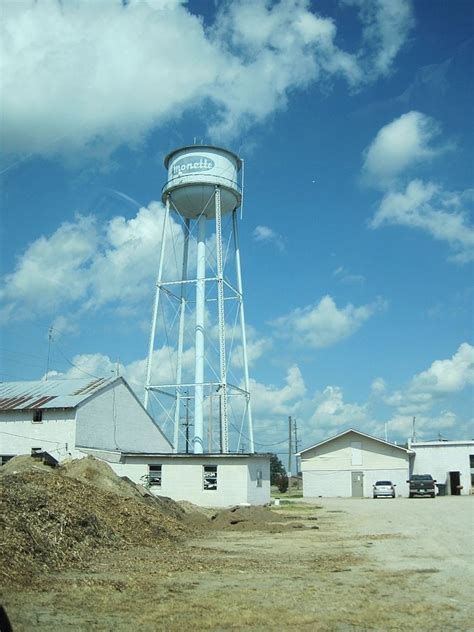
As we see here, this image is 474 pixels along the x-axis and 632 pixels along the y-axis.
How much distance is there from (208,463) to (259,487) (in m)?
3.24

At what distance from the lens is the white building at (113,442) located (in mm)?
35281

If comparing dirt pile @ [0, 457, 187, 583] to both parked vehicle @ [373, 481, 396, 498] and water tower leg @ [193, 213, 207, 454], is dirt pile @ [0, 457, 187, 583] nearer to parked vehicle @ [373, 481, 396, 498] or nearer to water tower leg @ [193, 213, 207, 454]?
water tower leg @ [193, 213, 207, 454]

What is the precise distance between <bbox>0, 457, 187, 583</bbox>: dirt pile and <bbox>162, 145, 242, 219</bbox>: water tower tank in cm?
1969

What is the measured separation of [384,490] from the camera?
49625 millimetres

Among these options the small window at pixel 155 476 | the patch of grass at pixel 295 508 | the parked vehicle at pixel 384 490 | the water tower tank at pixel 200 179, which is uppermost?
the water tower tank at pixel 200 179

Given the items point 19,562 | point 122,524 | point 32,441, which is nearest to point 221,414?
point 32,441

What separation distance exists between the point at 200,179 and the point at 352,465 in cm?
2805

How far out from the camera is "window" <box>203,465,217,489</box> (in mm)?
35469

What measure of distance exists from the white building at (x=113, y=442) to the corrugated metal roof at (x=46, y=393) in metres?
0.05

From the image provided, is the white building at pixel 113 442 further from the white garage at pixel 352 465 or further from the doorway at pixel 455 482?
the doorway at pixel 455 482

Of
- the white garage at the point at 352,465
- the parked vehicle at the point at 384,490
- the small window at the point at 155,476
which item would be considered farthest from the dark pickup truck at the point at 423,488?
the small window at the point at 155,476

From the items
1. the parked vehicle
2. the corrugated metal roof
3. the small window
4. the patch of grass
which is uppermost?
the corrugated metal roof

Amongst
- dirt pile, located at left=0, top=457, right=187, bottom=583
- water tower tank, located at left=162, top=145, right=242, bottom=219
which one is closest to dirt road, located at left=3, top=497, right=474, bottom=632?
dirt pile, located at left=0, top=457, right=187, bottom=583

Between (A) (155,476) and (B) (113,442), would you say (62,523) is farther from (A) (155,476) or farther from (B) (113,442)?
(B) (113,442)
